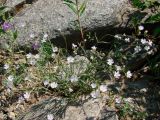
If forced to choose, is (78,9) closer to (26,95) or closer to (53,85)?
(53,85)

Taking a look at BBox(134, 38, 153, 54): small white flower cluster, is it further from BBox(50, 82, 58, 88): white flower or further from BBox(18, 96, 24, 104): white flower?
BBox(18, 96, 24, 104): white flower

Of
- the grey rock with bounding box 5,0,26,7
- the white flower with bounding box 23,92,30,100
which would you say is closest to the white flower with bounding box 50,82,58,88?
the white flower with bounding box 23,92,30,100

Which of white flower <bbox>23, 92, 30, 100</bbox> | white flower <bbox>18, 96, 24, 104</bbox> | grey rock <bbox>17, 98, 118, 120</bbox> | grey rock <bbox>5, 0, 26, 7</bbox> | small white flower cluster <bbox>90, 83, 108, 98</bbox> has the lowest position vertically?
grey rock <bbox>17, 98, 118, 120</bbox>

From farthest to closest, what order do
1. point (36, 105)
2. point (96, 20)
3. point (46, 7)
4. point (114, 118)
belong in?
point (46, 7), point (96, 20), point (36, 105), point (114, 118)

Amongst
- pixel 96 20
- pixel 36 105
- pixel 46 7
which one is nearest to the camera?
pixel 36 105

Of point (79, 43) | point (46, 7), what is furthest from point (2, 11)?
point (79, 43)

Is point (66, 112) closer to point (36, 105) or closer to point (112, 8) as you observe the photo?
point (36, 105)

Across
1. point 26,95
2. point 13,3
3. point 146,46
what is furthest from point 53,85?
point 13,3
